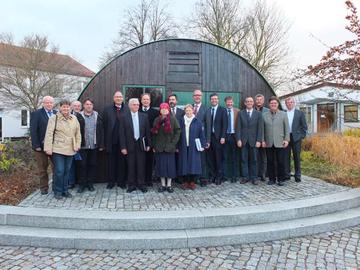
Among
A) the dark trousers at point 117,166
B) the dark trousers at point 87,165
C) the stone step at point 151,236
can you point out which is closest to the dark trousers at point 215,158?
the dark trousers at point 117,166

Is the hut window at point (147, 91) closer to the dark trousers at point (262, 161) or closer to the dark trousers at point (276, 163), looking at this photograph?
the dark trousers at point (262, 161)

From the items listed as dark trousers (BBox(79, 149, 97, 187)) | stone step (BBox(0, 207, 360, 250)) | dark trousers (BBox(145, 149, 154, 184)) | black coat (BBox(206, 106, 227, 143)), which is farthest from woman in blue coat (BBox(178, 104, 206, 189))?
stone step (BBox(0, 207, 360, 250))

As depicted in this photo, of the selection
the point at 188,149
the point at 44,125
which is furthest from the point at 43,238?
the point at 188,149

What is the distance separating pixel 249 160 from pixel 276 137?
0.85m

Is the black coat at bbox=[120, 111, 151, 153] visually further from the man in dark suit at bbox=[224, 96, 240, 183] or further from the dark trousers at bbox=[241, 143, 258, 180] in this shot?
the dark trousers at bbox=[241, 143, 258, 180]

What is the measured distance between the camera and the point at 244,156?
7.53 meters

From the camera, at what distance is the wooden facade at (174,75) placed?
26.5 feet

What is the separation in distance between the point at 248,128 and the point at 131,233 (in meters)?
3.71

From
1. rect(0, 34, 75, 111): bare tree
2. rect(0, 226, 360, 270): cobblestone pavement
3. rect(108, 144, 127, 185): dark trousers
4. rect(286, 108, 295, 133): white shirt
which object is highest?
rect(0, 34, 75, 111): bare tree

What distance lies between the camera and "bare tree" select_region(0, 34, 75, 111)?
2372 centimetres

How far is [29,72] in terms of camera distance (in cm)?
2395

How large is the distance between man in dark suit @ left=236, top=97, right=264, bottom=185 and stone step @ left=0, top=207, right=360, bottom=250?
2.40 metres

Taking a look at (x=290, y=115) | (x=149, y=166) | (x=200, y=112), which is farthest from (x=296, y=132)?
(x=149, y=166)

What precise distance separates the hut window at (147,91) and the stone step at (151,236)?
3962 mm
